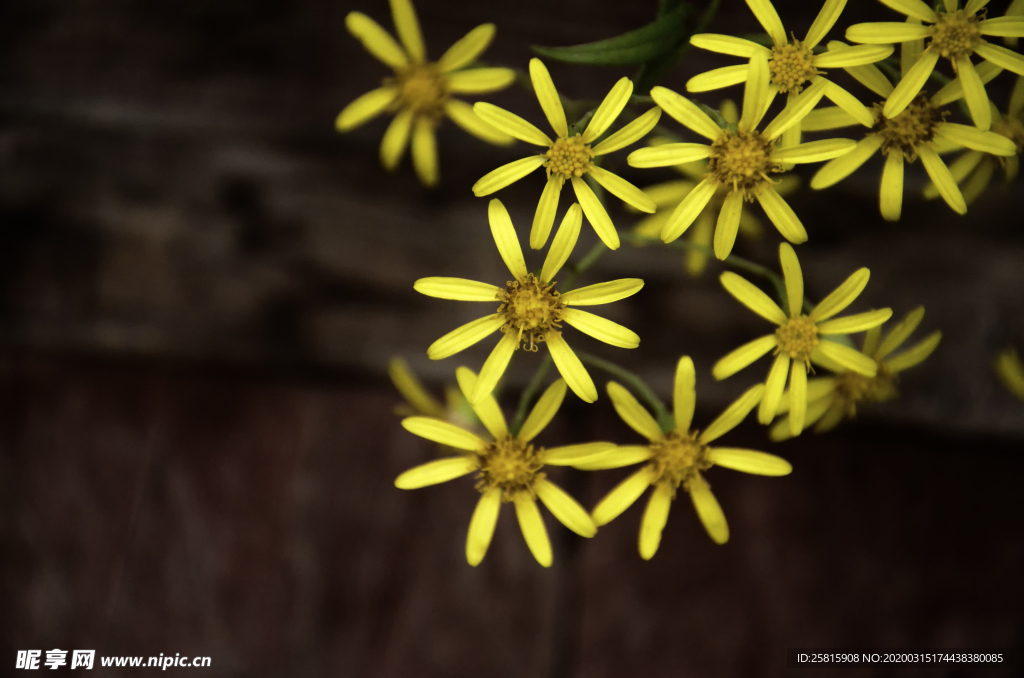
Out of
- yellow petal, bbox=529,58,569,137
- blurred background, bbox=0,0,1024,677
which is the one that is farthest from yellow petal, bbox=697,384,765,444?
yellow petal, bbox=529,58,569,137

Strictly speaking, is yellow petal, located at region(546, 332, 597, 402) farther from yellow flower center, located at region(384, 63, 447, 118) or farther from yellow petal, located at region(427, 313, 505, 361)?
yellow flower center, located at region(384, 63, 447, 118)

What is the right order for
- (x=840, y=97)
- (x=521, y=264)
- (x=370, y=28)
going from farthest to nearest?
(x=370, y=28)
(x=521, y=264)
(x=840, y=97)

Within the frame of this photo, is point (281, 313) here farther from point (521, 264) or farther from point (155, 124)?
point (521, 264)

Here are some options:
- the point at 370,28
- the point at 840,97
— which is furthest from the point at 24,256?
the point at 840,97

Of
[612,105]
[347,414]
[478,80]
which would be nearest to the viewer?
[612,105]

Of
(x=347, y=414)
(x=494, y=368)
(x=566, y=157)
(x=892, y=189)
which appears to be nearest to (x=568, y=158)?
(x=566, y=157)

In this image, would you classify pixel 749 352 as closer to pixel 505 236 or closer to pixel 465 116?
pixel 505 236
